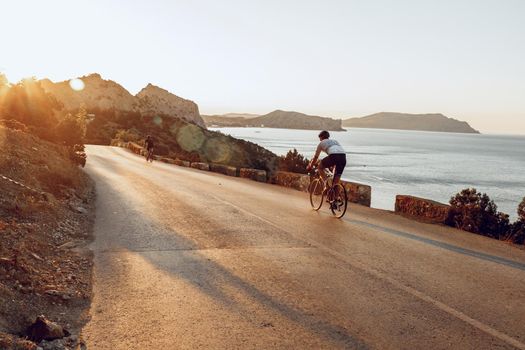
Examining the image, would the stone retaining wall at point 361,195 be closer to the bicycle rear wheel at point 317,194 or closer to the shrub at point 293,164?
the bicycle rear wheel at point 317,194

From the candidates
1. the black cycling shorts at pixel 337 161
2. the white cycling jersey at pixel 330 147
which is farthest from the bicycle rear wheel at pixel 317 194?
the white cycling jersey at pixel 330 147

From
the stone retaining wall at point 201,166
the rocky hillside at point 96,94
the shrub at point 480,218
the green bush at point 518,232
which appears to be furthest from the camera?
the rocky hillside at point 96,94

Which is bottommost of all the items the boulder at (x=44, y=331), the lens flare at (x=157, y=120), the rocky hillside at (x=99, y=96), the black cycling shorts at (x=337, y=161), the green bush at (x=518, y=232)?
the boulder at (x=44, y=331)

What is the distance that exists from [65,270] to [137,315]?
1.92 meters

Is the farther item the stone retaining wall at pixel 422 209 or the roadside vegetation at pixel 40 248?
the stone retaining wall at pixel 422 209

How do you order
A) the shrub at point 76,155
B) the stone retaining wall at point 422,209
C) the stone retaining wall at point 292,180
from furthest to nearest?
the shrub at point 76,155 < the stone retaining wall at point 292,180 < the stone retaining wall at point 422,209

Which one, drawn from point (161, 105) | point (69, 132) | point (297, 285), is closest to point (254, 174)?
point (69, 132)

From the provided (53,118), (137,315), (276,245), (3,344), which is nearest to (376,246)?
(276,245)

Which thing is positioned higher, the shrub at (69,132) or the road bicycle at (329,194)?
the shrub at (69,132)

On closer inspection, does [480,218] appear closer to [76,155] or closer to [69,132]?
[76,155]

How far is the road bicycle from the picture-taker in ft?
34.8

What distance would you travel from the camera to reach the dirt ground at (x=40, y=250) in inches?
165

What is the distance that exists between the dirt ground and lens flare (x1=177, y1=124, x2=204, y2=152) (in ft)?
211

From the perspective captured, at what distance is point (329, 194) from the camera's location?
36.0ft
